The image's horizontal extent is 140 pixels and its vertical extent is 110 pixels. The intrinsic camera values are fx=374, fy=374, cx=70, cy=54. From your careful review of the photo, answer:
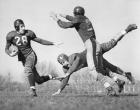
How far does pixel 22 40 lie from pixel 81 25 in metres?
2.17

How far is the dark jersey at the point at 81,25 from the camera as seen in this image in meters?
10.8

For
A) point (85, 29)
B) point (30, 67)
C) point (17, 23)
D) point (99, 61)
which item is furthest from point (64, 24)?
point (30, 67)

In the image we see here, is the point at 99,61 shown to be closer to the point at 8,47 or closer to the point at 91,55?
the point at 91,55

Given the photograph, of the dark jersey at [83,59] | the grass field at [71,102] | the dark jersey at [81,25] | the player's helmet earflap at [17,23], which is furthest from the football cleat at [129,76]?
the player's helmet earflap at [17,23]

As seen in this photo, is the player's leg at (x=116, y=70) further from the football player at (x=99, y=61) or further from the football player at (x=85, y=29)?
the football player at (x=85, y=29)

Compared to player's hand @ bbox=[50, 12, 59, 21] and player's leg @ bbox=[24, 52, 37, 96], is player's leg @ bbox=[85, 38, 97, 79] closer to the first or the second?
player's hand @ bbox=[50, 12, 59, 21]

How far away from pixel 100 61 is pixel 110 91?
0.99 meters

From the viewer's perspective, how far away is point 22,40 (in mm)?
11891

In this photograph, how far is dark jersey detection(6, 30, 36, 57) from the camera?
11.9 metres

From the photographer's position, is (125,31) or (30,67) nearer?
(125,31)

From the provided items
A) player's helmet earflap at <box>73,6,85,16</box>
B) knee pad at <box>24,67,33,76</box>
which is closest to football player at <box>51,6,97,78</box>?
player's helmet earflap at <box>73,6,85,16</box>

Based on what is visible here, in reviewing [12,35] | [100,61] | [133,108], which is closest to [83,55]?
[100,61]

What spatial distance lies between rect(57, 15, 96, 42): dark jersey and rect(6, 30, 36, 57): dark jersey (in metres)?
1.60

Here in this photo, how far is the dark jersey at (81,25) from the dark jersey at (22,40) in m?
1.60
